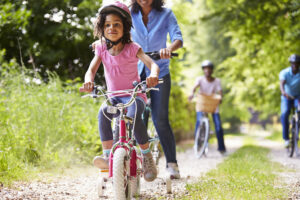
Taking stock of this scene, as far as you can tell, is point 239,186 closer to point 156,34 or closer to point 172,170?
point 172,170

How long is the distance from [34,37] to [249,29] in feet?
19.8

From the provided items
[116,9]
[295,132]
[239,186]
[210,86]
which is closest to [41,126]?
[116,9]

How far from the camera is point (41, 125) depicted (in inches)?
193

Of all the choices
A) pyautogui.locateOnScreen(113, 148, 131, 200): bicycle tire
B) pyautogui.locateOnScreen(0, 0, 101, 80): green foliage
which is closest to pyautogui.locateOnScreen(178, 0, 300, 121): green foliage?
pyautogui.locateOnScreen(0, 0, 101, 80): green foliage

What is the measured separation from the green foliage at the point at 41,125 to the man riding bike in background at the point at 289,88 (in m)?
3.73

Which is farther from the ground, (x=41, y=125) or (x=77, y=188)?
(x=41, y=125)

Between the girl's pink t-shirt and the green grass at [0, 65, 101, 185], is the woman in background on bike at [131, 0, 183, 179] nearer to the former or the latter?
the girl's pink t-shirt

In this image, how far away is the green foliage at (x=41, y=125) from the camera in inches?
178

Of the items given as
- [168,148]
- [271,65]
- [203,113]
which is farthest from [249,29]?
[168,148]

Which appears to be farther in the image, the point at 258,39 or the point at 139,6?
the point at 258,39

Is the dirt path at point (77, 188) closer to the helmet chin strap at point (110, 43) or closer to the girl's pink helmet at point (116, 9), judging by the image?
the helmet chin strap at point (110, 43)

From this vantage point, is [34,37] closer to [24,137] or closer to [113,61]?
[24,137]

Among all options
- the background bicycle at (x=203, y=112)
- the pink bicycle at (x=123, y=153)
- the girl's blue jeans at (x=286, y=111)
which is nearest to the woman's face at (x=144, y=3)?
the pink bicycle at (x=123, y=153)

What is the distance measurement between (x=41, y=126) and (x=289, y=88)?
4.65m
